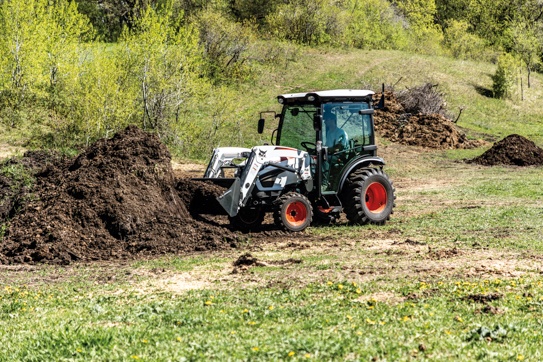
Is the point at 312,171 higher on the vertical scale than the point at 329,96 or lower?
lower

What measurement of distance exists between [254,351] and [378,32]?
6205 cm

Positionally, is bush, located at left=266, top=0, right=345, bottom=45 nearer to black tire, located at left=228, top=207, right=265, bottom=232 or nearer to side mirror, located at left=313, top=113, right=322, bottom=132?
side mirror, located at left=313, top=113, right=322, bottom=132

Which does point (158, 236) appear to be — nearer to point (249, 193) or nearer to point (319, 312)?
point (249, 193)

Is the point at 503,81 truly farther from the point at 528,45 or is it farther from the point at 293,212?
the point at 293,212

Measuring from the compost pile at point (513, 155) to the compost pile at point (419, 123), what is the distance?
5652 millimetres

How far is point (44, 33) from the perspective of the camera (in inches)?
1303

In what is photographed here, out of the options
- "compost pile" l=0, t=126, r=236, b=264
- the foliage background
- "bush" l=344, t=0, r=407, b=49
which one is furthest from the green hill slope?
"compost pile" l=0, t=126, r=236, b=264

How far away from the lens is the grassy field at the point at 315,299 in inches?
278

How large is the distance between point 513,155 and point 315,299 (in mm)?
24853

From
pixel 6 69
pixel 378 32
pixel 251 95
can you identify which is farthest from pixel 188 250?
pixel 378 32

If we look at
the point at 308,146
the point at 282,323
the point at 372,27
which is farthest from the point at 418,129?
the point at 282,323

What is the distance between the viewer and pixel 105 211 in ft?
44.9

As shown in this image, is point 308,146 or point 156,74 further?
point 156,74

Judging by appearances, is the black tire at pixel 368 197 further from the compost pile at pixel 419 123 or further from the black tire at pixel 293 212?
the compost pile at pixel 419 123
